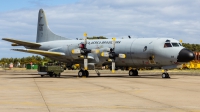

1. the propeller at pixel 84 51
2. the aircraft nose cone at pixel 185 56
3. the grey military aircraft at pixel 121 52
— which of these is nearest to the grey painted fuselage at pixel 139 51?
the grey military aircraft at pixel 121 52

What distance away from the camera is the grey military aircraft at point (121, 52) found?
36906mm

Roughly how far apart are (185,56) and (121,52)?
7840mm

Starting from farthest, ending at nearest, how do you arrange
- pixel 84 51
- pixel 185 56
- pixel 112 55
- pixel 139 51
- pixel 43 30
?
pixel 43 30 → pixel 84 51 → pixel 112 55 → pixel 139 51 → pixel 185 56

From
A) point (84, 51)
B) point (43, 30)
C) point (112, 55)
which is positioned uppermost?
point (43, 30)

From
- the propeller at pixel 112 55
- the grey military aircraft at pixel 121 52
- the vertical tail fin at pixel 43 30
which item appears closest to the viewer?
the grey military aircraft at pixel 121 52

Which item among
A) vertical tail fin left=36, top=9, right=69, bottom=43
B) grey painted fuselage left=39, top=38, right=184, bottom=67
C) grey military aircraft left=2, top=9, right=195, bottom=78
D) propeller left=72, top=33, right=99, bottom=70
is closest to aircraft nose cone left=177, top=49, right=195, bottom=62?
grey military aircraft left=2, top=9, right=195, bottom=78

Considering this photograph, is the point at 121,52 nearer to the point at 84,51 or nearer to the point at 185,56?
the point at 84,51

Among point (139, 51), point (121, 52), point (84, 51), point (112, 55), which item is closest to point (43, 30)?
point (84, 51)

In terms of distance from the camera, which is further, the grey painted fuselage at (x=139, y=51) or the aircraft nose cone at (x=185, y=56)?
the grey painted fuselage at (x=139, y=51)

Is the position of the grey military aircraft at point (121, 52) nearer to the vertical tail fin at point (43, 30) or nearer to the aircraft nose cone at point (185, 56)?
the aircraft nose cone at point (185, 56)

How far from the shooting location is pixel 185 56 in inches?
1398

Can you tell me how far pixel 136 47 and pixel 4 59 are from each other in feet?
453

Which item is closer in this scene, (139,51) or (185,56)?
(185,56)

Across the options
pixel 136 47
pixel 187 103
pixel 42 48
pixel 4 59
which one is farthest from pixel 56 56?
pixel 4 59
